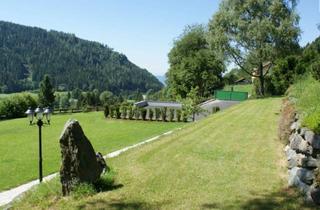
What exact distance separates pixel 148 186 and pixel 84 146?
1.68 m

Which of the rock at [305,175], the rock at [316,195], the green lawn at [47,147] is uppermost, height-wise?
the rock at [305,175]

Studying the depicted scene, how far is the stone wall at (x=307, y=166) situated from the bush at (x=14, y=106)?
6059 cm

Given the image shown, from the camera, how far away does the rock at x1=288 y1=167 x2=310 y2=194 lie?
6667mm

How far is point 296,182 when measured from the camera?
280 inches

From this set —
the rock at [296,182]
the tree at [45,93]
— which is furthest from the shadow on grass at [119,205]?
the tree at [45,93]

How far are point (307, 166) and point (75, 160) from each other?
474cm

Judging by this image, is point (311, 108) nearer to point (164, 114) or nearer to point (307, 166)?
point (307, 166)

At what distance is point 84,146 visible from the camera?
8.54 meters

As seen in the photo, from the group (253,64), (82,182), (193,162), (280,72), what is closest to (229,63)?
(253,64)

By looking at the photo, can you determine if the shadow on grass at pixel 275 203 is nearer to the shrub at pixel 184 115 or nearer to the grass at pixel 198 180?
the grass at pixel 198 180

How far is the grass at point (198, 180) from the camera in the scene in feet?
23.2

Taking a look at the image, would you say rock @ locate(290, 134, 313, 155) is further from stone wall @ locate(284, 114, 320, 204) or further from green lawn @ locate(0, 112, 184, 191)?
green lawn @ locate(0, 112, 184, 191)

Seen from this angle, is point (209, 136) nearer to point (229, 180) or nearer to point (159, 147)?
point (159, 147)

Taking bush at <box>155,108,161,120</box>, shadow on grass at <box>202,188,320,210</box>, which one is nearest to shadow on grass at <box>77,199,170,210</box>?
shadow on grass at <box>202,188,320,210</box>
